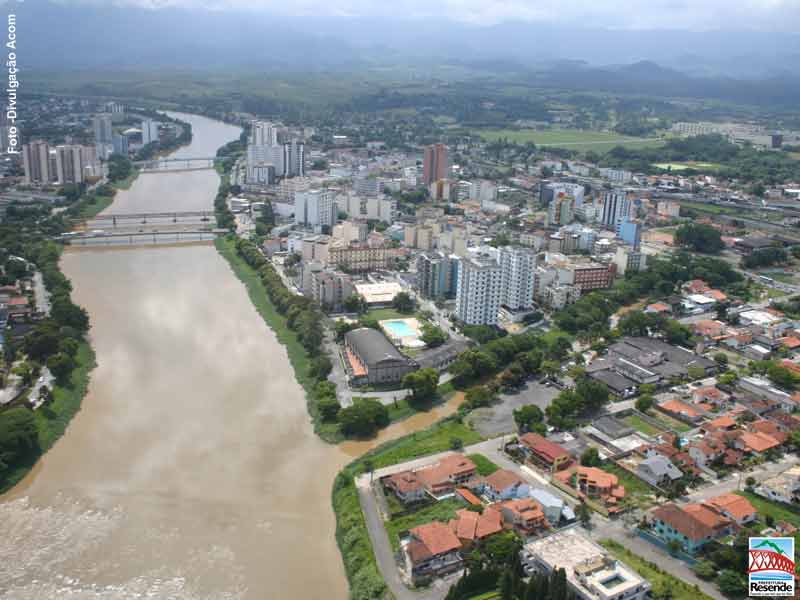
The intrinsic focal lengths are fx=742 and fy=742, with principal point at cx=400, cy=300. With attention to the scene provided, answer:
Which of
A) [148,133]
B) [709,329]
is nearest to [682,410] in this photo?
[709,329]

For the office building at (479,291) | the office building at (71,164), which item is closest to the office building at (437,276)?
the office building at (479,291)

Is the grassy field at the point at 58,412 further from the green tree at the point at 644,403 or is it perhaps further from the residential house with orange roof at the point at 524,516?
the green tree at the point at 644,403

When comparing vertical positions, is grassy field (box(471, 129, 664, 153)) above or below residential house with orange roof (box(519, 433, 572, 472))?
above

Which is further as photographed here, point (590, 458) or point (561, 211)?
point (561, 211)

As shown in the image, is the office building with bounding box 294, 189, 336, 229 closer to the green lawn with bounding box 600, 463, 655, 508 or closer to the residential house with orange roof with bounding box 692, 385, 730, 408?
the residential house with orange roof with bounding box 692, 385, 730, 408

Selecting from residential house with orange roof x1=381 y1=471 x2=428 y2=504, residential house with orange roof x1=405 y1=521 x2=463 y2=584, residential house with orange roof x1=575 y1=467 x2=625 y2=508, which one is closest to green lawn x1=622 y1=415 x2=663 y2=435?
residential house with orange roof x1=575 y1=467 x2=625 y2=508

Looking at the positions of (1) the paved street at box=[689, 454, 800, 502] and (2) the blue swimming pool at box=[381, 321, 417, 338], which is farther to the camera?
(2) the blue swimming pool at box=[381, 321, 417, 338]

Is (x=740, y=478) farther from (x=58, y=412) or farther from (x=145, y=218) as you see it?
(x=145, y=218)
